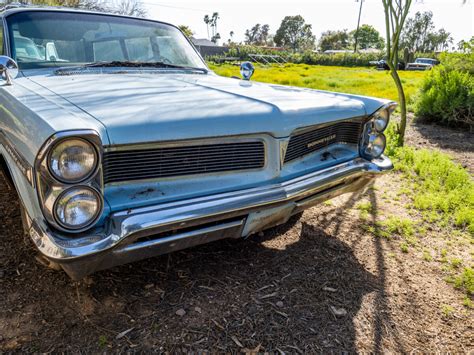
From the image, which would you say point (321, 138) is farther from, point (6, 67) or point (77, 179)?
point (6, 67)

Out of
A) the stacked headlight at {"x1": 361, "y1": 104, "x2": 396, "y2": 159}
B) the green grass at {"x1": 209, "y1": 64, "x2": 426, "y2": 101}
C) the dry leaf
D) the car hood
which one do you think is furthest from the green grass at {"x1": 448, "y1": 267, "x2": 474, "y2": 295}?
the green grass at {"x1": 209, "y1": 64, "x2": 426, "y2": 101}

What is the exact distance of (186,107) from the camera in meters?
1.74

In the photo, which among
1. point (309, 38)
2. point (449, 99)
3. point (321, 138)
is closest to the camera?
point (321, 138)

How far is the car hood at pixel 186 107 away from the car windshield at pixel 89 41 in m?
0.33

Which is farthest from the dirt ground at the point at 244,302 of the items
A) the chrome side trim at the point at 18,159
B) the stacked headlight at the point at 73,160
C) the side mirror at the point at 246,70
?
the side mirror at the point at 246,70

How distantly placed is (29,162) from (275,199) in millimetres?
1088

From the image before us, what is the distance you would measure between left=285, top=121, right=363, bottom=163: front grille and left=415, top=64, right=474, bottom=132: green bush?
5312 millimetres

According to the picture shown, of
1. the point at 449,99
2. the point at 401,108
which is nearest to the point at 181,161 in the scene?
the point at 401,108

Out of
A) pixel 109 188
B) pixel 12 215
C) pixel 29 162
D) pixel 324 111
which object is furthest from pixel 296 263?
pixel 12 215

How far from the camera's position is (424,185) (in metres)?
3.84

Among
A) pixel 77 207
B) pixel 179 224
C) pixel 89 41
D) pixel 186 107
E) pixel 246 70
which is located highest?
pixel 89 41

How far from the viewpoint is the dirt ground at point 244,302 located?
5.57ft

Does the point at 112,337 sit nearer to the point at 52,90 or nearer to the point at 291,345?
the point at 291,345

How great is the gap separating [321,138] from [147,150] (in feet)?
3.78
